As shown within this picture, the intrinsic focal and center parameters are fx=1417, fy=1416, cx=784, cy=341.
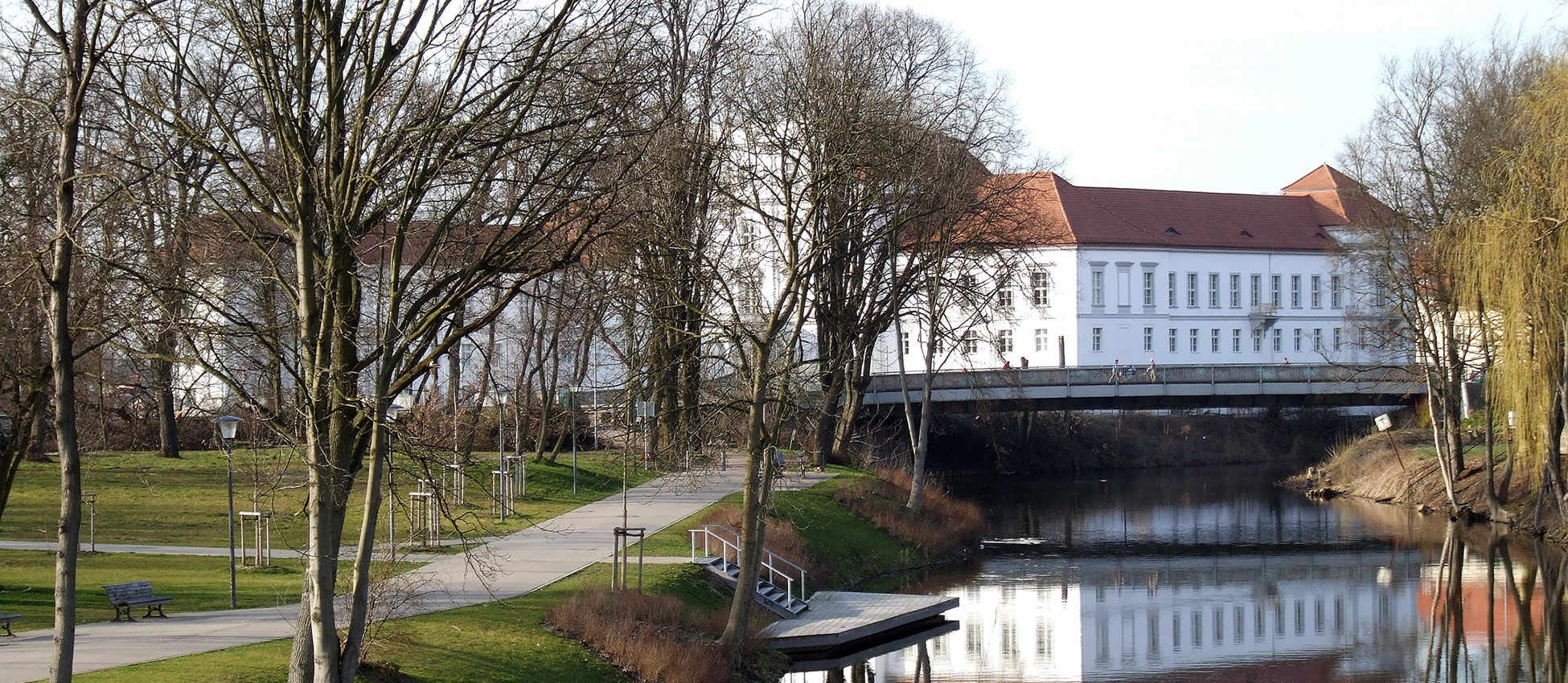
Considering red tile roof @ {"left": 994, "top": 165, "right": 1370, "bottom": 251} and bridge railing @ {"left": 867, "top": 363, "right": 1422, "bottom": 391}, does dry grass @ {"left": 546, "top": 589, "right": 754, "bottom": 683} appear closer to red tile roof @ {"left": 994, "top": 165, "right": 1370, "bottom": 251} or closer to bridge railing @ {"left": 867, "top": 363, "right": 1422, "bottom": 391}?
bridge railing @ {"left": 867, "top": 363, "right": 1422, "bottom": 391}

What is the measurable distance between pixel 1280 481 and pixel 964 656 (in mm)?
36052

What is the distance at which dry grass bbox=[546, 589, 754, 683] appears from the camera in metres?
18.3

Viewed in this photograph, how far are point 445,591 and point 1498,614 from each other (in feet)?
60.4

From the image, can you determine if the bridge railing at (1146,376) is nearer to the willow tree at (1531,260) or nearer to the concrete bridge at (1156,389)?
the concrete bridge at (1156,389)

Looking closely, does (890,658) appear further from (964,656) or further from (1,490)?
(1,490)

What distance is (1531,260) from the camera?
1004 inches

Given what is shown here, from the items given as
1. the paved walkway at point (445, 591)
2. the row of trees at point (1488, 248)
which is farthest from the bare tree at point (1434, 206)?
the paved walkway at point (445, 591)

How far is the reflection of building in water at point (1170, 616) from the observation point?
22.0m

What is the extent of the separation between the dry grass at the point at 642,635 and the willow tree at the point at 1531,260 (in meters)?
16.1

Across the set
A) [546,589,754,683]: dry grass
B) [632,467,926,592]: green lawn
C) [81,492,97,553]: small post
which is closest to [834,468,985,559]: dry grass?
[632,467,926,592]: green lawn

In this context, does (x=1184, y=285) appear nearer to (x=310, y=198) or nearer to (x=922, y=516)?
(x=922, y=516)

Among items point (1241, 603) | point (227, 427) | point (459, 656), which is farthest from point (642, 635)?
point (1241, 603)

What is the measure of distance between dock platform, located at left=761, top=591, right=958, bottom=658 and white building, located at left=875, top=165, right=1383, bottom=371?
43197 millimetres

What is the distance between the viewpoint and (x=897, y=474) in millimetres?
41750
